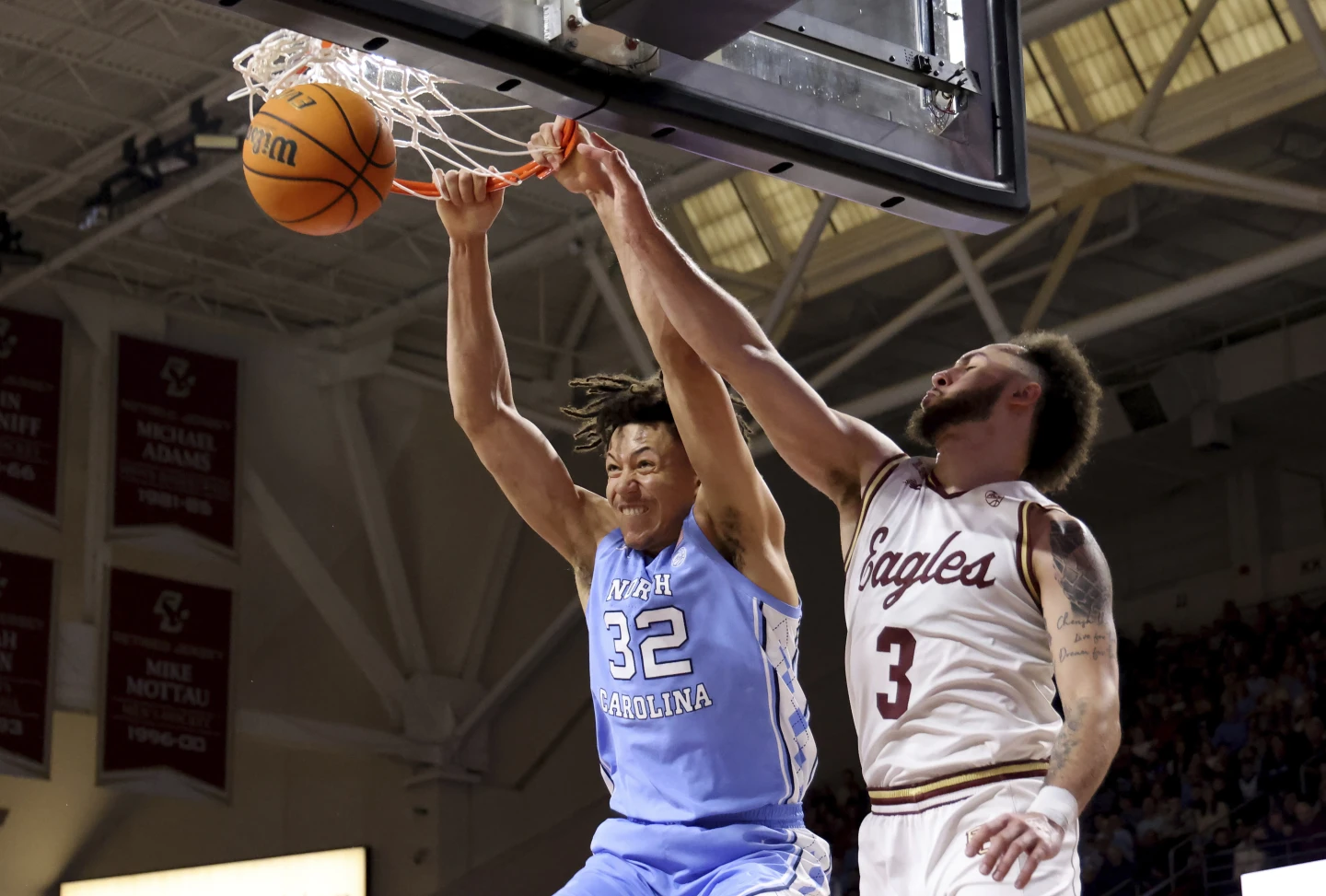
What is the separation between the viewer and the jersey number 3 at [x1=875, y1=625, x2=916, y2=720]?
3943 millimetres

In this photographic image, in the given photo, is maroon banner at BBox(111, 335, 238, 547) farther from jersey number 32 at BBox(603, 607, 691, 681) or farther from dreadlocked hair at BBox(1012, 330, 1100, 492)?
dreadlocked hair at BBox(1012, 330, 1100, 492)

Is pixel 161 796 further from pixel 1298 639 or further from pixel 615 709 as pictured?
pixel 615 709

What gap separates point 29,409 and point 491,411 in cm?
1246

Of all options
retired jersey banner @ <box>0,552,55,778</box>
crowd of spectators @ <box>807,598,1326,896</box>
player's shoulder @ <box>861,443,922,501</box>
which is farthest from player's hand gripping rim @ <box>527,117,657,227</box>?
retired jersey banner @ <box>0,552,55,778</box>

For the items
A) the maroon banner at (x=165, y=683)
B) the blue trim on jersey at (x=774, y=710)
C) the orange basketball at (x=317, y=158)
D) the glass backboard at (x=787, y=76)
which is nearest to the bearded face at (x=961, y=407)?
the glass backboard at (x=787, y=76)

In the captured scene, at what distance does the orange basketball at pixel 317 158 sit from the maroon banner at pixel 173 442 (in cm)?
1229

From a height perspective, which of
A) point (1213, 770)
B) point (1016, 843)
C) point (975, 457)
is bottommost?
point (1016, 843)

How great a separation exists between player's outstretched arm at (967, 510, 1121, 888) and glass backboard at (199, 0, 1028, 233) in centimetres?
79

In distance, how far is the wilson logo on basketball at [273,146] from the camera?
4.62m

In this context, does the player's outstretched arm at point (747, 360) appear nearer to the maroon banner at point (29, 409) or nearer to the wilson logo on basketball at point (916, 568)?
the wilson logo on basketball at point (916, 568)

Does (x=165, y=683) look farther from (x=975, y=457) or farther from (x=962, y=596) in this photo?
(x=962, y=596)

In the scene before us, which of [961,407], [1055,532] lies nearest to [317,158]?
[961,407]

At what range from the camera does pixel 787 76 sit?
12.7 feet

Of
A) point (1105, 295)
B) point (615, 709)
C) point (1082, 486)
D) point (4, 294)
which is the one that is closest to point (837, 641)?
point (1082, 486)
